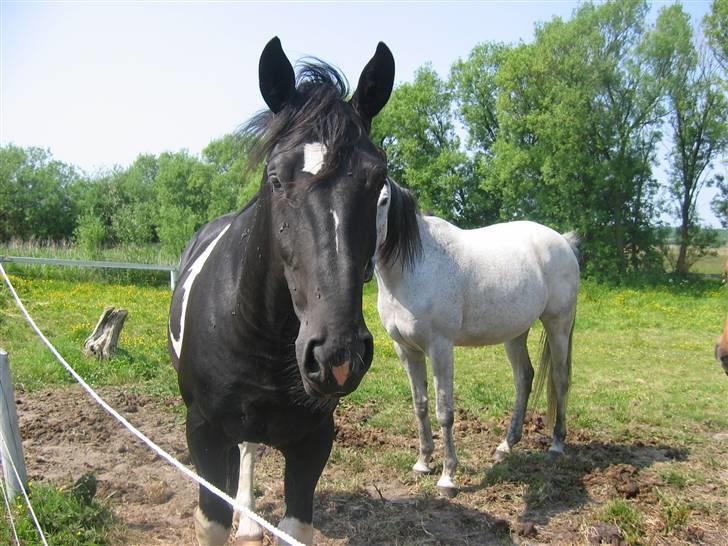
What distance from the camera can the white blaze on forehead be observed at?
5.85ft

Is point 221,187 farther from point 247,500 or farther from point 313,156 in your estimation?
point 313,156

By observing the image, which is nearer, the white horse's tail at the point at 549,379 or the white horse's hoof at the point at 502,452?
the white horse's hoof at the point at 502,452

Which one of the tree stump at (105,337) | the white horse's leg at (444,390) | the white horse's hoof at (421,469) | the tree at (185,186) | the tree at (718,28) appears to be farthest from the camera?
the tree at (185,186)

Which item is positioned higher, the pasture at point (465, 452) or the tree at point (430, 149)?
the tree at point (430, 149)

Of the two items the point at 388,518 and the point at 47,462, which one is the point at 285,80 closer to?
the point at 388,518

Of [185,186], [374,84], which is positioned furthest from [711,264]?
[185,186]

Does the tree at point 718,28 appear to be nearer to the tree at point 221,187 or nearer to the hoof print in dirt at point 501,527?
the tree at point 221,187

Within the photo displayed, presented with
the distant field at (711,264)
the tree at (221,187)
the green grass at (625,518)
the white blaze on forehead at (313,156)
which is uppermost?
the tree at (221,187)

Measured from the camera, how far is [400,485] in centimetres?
434

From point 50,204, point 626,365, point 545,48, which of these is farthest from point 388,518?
point 50,204

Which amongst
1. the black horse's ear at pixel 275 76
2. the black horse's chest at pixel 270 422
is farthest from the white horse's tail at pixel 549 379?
the black horse's ear at pixel 275 76

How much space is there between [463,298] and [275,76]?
288 cm

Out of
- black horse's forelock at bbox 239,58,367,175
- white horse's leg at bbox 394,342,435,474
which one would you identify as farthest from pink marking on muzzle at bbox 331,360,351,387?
white horse's leg at bbox 394,342,435,474

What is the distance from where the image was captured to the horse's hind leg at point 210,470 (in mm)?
2512
